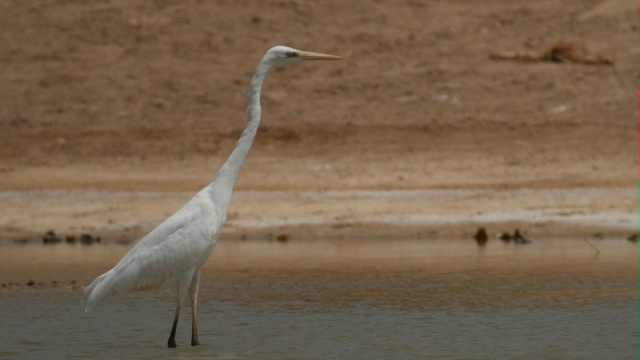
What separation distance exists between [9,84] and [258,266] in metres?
13.9

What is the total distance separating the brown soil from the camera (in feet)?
64.7

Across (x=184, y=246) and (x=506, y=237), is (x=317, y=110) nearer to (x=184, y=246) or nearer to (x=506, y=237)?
(x=506, y=237)

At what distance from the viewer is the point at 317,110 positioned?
25.4m

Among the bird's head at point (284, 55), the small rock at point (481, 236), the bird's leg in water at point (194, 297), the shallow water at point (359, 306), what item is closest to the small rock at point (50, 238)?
the shallow water at point (359, 306)

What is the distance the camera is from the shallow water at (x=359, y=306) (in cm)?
979

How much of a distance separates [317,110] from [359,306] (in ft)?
45.0

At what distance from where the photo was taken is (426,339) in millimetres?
10047

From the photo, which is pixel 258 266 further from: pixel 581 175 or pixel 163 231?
pixel 581 175

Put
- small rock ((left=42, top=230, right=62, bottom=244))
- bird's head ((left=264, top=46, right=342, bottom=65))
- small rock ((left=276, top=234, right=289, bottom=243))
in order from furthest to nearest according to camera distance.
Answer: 1. small rock ((left=42, top=230, right=62, bottom=244))
2. small rock ((left=276, top=234, right=289, bottom=243))
3. bird's head ((left=264, top=46, right=342, bottom=65))

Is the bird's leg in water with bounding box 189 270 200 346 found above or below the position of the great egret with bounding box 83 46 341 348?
below

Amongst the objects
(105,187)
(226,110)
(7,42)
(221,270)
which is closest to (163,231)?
(221,270)

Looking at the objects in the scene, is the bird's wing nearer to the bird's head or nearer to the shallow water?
the shallow water

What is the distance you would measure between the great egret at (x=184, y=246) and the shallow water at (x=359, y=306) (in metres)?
0.46

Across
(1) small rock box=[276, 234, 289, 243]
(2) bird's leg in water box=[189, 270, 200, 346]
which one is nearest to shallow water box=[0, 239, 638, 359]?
(2) bird's leg in water box=[189, 270, 200, 346]
